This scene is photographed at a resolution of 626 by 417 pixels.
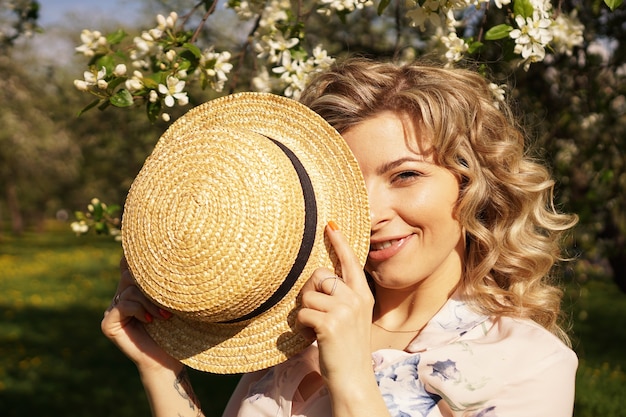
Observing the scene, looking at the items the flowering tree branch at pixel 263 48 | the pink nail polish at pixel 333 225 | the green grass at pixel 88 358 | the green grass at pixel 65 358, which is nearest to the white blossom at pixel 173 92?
the flowering tree branch at pixel 263 48

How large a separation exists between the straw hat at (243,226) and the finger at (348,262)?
0.19ft

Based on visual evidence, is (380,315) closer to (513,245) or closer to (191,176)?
(513,245)

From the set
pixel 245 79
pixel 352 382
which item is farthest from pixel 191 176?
pixel 245 79

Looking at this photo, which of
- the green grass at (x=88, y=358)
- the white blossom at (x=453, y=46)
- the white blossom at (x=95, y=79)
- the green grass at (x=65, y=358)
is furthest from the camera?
the green grass at (x=65, y=358)

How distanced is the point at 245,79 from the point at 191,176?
13.3 ft

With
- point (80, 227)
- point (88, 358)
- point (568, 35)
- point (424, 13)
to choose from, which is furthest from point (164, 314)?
point (88, 358)

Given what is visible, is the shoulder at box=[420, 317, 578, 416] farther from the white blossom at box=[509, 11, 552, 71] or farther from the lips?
the white blossom at box=[509, 11, 552, 71]

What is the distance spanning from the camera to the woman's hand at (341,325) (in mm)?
1815

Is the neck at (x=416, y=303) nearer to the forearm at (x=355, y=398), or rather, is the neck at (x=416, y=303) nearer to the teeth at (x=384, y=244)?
the teeth at (x=384, y=244)

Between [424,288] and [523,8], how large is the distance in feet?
3.33

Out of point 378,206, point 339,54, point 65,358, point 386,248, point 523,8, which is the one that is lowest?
point 65,358

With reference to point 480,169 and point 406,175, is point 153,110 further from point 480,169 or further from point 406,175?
point 480,169

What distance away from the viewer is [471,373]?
198 centimetres

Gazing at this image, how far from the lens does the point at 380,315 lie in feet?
8.07
